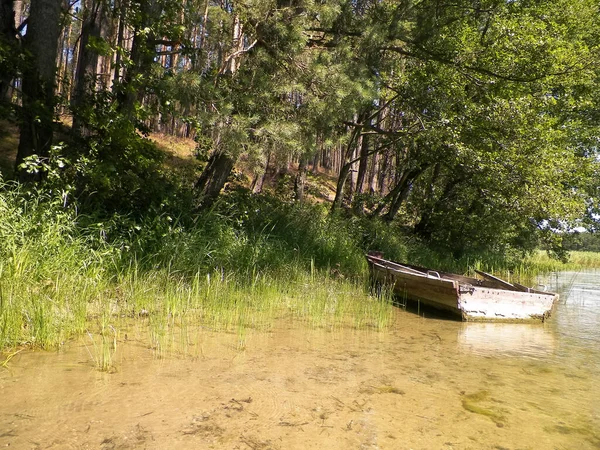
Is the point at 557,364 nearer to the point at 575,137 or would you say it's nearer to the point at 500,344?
the point at 500,344

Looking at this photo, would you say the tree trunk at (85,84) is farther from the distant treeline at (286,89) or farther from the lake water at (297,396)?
the lake water at (297,396)

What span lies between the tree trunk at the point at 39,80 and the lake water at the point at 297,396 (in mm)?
3680

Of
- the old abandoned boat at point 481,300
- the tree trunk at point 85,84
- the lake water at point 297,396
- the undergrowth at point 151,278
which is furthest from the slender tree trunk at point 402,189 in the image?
the lake water at point 297,396

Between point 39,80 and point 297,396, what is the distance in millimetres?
5776

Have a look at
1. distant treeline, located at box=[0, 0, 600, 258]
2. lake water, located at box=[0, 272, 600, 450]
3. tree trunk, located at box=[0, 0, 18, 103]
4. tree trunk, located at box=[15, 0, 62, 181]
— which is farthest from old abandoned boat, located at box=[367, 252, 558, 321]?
tree trunk, located at box=[0, 0, 18, 103]

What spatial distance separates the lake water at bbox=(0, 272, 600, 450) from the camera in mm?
2389

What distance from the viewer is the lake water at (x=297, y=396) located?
2.39 metres

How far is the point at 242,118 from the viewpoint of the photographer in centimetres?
651

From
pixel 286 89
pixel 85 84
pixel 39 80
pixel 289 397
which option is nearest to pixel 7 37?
pixel 39 80

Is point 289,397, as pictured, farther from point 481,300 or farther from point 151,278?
point 481,300

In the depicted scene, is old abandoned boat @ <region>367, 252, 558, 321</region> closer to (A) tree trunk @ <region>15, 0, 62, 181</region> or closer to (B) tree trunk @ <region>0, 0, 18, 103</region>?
(A) tree trunk @ <region>15, 0, 62, 181</region>

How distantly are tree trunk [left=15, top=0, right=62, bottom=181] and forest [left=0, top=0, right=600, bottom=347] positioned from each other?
0.02 metres

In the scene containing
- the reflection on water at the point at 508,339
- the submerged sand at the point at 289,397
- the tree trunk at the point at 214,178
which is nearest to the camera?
the submerged sand at the point at 289,397

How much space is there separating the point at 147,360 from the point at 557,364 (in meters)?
3.86
